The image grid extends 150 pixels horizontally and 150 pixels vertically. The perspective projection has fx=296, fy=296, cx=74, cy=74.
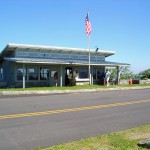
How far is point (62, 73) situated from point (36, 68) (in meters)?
3.13

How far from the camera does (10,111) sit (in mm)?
12391

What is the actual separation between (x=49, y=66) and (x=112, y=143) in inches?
942

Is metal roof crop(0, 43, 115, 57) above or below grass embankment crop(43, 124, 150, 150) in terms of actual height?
above

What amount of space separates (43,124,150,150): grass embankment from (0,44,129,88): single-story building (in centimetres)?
1918

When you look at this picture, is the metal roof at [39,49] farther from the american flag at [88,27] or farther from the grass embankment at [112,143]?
the grass embankment at [112,143]

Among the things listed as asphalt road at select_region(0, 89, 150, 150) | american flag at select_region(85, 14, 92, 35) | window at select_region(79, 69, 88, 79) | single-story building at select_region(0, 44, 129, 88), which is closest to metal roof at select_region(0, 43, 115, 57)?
single-story building at select_region(0, 44, 129, 88)

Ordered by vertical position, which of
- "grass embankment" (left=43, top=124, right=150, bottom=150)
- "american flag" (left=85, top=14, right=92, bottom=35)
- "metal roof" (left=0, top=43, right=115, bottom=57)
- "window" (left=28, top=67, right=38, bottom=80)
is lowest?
"grass embankment" (left=43, top=124, right=150, bottom=150)

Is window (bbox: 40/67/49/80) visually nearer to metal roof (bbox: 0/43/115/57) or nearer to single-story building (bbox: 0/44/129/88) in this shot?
single-story building (bbox: 0/44/129/88)

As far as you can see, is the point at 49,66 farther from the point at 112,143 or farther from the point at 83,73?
the point at 112,143

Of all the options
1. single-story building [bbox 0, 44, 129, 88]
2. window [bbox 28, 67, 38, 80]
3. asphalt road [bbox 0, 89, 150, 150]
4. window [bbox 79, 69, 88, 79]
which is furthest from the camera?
window [bbox 79, 69, 88, 79]

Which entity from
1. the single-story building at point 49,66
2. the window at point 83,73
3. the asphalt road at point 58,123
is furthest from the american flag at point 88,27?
the asphalt road at point 58,123

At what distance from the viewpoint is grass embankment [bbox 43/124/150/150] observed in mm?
6516

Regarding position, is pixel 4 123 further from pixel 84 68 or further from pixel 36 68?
pixel 84 68

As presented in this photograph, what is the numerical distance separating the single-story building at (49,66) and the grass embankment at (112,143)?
19183 mm
